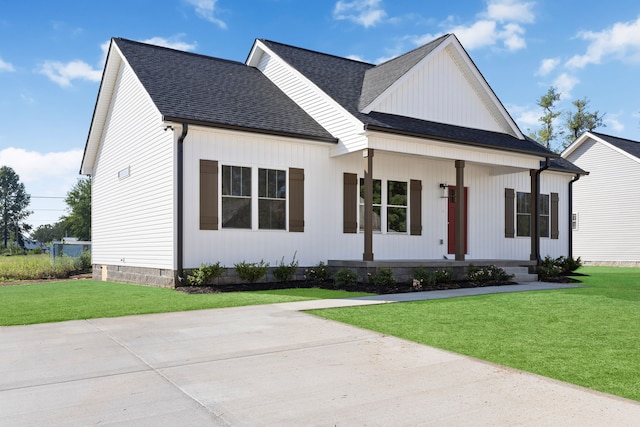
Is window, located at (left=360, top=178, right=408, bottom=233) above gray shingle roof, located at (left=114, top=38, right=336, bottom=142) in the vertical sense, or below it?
below

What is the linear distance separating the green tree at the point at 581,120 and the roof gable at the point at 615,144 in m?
18.3

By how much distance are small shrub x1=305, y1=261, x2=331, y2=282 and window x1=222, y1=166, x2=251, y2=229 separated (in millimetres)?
1966

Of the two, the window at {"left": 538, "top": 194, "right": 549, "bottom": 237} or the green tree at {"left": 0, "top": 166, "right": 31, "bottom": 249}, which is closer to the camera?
the window at {"left": 538, "top": 194, "right": 549, "bottom": 237}

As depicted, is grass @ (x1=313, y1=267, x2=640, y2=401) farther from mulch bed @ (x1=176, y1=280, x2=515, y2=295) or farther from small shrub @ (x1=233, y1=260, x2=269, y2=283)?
small shrub @ (x1=233, y1=260, x2=269, y2=283)

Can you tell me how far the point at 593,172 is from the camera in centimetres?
2639

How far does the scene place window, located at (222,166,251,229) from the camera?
1262 centimetres

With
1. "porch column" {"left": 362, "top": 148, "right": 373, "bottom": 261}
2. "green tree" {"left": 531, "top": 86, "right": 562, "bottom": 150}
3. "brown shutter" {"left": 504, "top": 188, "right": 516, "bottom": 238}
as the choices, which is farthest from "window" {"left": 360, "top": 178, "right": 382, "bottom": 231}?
"green tree" {"left": 531, "top": 86, "right": 562, "bottom": 150}

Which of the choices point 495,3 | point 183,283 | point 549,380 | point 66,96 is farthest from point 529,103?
point 549,380

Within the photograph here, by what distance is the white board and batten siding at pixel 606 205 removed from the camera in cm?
2458

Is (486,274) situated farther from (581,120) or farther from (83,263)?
(581,120)

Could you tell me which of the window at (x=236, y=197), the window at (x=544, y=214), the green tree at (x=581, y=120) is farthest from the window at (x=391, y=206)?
the green tree at (x=581, y=120)

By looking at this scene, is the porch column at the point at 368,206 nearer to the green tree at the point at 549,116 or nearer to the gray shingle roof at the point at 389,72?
the gray shingle roof at the point at 389,72

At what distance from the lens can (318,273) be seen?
13.4m

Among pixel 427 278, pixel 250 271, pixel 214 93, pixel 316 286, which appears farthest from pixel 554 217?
pixel 214 93
